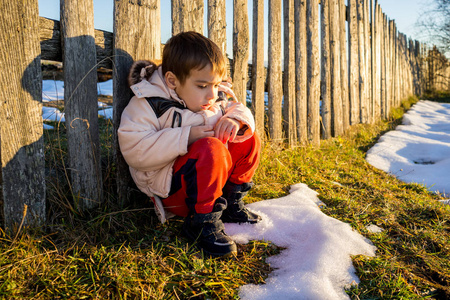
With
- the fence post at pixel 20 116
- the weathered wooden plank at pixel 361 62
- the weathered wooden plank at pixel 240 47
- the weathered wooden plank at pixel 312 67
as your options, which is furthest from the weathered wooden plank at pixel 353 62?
the fence post at pixel 20 116

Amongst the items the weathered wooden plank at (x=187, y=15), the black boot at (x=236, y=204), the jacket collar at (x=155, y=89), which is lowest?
the black boot at (x=236, y=204)

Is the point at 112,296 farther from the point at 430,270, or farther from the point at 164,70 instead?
the point at 430,270

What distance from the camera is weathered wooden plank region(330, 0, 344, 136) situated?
466cm

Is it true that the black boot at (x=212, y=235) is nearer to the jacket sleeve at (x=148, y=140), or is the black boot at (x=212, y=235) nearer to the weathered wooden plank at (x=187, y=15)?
the jacket sleeve at (x=148, y=140)

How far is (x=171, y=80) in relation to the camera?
2082mm

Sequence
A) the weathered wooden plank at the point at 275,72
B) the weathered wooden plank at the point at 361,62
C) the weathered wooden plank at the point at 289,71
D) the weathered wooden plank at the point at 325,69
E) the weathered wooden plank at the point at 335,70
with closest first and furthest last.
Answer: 1. the weathered wooden plank at the point at 275,72
2. the weathered wooden plank at the point at 289,71
3. the weathered wooden plank at the point at 325,69
4. the weathered wooden plank at the point at 335,70
5. the weathered wooden plank at the point at 361,62

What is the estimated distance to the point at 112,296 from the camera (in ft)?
4.78

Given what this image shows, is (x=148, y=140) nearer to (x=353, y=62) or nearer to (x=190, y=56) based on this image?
(x=190, y=56)

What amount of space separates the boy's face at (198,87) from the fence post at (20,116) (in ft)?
2.42

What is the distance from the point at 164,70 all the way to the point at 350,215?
157 centimetres

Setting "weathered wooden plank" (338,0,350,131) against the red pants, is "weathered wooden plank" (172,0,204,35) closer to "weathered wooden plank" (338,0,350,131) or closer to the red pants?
the red pants

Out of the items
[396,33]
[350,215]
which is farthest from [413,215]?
[396,33]

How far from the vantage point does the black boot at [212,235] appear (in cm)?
182

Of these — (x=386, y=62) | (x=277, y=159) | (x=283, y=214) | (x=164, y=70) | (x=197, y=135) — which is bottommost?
(x=283, y=214)
